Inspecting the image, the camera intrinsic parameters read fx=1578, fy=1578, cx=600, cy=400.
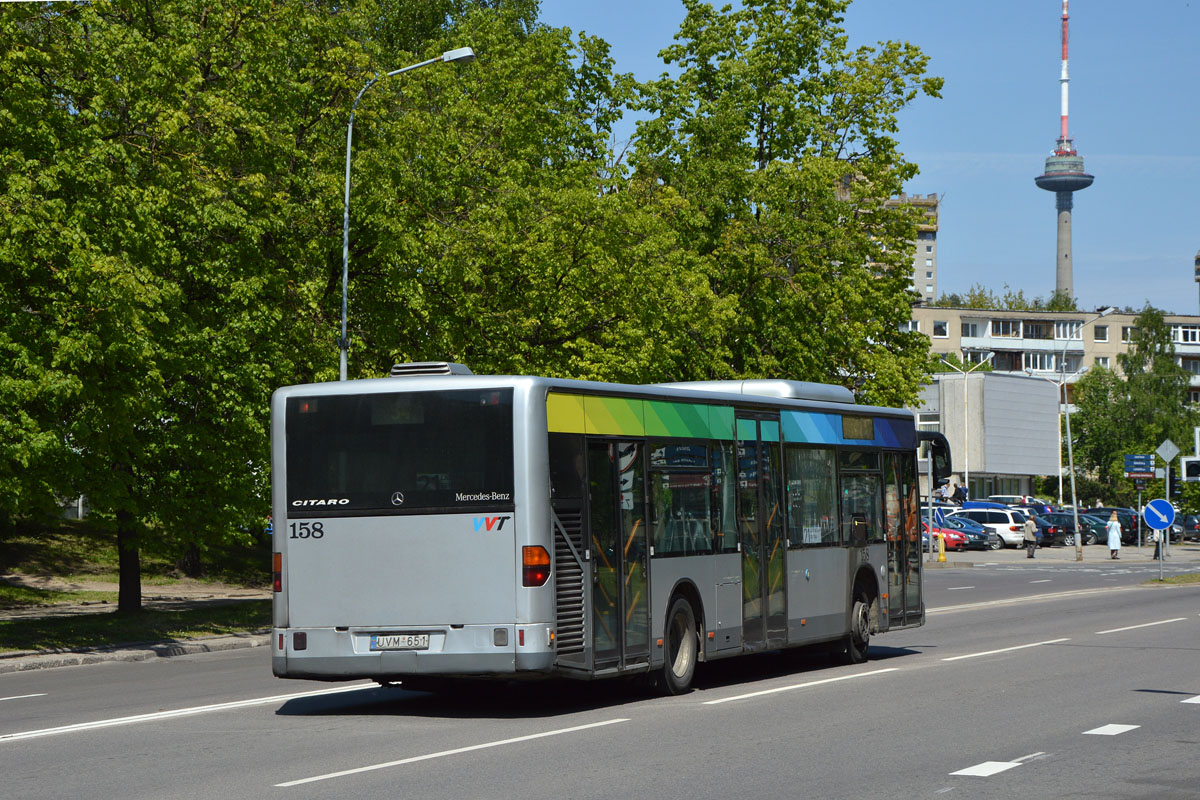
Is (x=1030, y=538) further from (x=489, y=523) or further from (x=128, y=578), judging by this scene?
(x=489, y=523)

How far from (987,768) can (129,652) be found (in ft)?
50.0

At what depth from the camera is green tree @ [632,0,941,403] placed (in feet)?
131

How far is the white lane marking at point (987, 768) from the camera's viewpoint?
961 cm

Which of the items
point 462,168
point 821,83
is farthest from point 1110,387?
point 462,168

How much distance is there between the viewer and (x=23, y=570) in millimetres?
34719

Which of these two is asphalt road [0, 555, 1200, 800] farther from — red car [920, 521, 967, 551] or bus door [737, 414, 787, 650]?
red car [920, 521, 967, 551]

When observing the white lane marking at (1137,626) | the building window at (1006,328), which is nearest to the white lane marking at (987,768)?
the white lane marking at (1137,626)

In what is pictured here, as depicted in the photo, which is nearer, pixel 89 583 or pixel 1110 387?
pixel 89 583

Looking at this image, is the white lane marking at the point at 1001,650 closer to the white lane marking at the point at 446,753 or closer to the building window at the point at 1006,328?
the white lane marking at the point at 446,753

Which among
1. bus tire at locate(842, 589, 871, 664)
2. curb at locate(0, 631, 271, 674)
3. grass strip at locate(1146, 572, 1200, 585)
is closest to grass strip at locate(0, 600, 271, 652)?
curb at locate(0, 631, 271, 674)

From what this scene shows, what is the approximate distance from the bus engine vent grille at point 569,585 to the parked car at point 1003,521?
6228 cm

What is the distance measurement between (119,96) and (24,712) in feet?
39.8

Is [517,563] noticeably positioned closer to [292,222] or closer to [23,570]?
[292,222]

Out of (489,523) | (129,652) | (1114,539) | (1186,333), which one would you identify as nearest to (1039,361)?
(1186,333)
